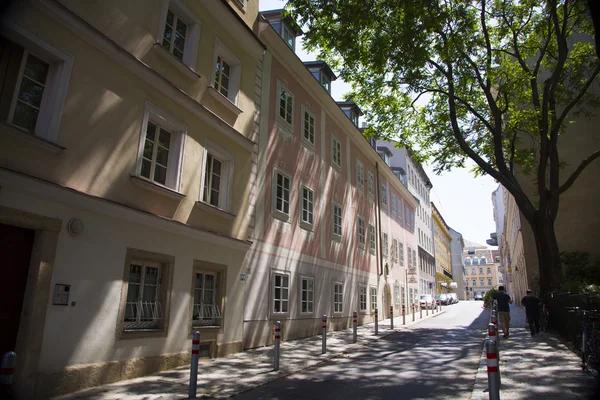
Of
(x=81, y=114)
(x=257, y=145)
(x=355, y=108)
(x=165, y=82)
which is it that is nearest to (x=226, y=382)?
(x=81, y=114)

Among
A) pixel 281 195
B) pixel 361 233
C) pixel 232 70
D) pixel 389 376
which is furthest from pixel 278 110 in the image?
pixel 361 233

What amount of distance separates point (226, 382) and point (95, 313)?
2648mm

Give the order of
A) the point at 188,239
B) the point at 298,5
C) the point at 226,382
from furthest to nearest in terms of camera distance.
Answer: the point at 298,5 → the point at 188,239 → the point at 226,382

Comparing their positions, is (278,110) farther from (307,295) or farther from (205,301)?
(205,301)

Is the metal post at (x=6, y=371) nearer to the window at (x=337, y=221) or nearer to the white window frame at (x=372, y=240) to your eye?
the window at (x=337, y=221)

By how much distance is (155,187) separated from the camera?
867cm

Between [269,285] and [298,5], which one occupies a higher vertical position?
[298,5]

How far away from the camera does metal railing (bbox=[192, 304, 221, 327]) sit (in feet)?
32.9

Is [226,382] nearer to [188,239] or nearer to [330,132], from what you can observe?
[188,239]

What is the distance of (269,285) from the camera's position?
13.3 meters

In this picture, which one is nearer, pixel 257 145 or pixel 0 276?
pixel 0 276

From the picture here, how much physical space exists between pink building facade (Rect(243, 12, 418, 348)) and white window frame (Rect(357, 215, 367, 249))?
63 millimetres

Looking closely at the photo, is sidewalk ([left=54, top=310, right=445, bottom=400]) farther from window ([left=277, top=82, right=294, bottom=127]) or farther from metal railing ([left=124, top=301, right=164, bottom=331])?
window ([left=277, top=82, right=294, bottom=127])

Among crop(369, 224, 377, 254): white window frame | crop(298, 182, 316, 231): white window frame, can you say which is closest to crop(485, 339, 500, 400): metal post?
crop(298, 182, 316, 231): white window frame
